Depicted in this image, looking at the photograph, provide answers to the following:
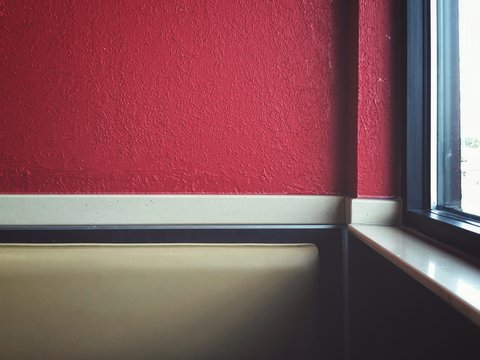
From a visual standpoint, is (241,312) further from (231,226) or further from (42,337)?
(42,337)

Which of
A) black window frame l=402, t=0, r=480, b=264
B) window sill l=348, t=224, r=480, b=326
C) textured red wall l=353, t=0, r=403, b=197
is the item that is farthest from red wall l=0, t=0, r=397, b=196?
window sill l=348, t=224, r=480, b=326

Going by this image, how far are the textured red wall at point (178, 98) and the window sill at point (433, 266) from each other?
36cm

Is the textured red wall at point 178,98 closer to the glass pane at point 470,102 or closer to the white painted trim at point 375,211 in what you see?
the white painted trim at point 375,211

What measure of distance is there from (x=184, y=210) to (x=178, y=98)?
0.42 metres

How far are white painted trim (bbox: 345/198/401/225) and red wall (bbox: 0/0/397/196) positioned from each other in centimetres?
13

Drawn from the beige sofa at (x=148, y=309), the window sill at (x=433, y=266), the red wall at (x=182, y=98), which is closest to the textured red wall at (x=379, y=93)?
the red wall at (x=182, y=98)

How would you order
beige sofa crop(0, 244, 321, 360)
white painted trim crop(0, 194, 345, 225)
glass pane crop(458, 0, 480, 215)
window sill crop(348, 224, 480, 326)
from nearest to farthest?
window sill crop(348, 224, 480, 326), glass pane crop(458, 0, 480, 215), beige sofa crop(0, 244, 321, 360), white painted trim crop(0, 194, 345, 225)

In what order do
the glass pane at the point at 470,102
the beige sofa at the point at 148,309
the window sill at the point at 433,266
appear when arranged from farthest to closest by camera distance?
1. the beige sofa at the point at 148,309
2. the glass pane at the point at 470,102
3. the window sill at the point at 433,266

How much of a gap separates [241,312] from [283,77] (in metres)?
0.85

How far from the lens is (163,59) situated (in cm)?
134

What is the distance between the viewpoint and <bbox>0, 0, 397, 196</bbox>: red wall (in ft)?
4.36

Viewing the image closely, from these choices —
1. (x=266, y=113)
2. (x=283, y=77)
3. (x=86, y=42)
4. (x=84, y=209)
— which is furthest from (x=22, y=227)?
(x=283, y=77)

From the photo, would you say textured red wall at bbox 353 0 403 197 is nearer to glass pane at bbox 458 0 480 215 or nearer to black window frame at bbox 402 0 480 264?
black window frame at bbox 402 0 480 264

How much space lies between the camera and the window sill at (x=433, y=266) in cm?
58
